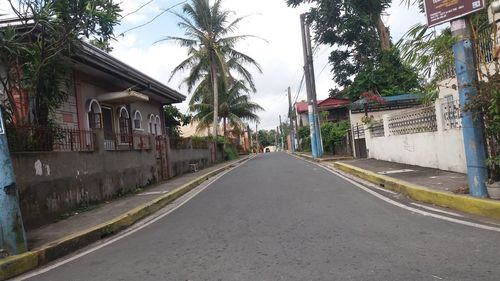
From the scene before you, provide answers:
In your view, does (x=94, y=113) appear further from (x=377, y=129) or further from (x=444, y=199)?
(x=444, y=199)

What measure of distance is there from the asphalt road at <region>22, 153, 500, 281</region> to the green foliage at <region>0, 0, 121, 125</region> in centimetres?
453

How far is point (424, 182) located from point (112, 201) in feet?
26.2

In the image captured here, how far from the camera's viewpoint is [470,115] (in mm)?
8023

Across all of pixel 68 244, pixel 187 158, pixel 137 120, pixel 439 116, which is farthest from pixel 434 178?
pixel 187 158

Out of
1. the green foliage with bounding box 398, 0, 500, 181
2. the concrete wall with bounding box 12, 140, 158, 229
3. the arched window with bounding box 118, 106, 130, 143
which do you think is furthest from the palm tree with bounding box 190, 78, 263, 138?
the green foliage with bounding box 398, 0, 500, 181

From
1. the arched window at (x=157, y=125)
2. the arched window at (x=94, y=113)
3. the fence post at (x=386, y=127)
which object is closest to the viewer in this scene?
the arched window at (x=94, y=113)

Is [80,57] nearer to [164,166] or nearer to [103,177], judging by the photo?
[103,177]

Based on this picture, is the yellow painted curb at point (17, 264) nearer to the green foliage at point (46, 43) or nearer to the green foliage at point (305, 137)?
the green foliage at point (46, 43)

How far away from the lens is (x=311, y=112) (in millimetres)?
29406

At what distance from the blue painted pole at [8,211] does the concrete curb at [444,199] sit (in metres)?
6.98

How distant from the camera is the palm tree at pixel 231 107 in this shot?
4088 cm

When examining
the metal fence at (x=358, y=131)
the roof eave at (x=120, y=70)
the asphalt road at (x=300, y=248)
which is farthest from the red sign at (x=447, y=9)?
the metal fence at (x=358, y=131)

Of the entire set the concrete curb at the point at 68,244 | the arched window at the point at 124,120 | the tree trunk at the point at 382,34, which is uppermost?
the tree trunk at the point at 382,34

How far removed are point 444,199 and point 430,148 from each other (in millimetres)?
5425
